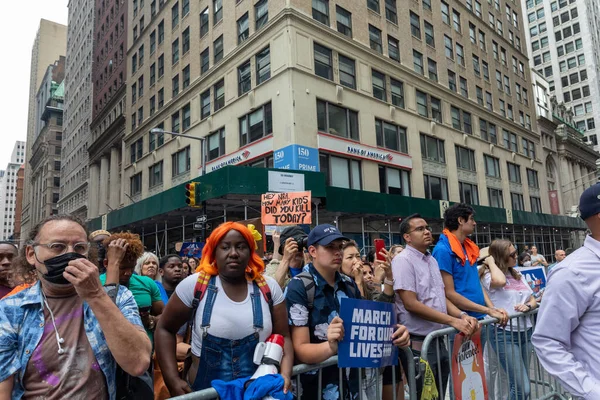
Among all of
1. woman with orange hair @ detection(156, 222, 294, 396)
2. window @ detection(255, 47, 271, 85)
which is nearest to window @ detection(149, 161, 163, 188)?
window @ detection(255, 47, 271, 85)

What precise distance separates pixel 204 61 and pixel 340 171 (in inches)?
477

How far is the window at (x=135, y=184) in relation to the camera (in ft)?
109

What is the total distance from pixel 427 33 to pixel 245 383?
30977mm

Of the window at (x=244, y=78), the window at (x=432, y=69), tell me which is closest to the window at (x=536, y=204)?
the window at (x=432, y=69)

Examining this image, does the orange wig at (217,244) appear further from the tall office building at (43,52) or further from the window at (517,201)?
the tall office building at (43,52)

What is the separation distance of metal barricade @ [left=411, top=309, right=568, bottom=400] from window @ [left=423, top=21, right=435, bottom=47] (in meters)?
27.8

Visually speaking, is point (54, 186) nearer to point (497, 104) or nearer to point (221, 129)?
point (221, 129)

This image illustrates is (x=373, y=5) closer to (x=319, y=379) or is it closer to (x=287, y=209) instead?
(x=287, y=209)

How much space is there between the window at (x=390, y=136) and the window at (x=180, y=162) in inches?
→ 483

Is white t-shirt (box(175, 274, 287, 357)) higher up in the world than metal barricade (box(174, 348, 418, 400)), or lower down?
higher up

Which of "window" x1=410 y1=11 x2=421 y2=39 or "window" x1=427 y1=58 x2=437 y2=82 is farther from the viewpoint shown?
"window" x1=427 y1=58 x2=437 y2=82

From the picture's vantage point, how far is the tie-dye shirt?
80.4 inches

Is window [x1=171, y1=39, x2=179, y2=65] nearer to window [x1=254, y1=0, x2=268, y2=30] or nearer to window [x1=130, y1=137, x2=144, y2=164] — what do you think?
window [x1=130, y1=137, x2=144, y2=164]

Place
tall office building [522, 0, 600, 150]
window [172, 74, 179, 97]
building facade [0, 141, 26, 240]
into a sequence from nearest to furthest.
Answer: window [172, 74, 179, 97], tall office building [522, 0, 600, 150], building facade [0, 141, 26, 240]
